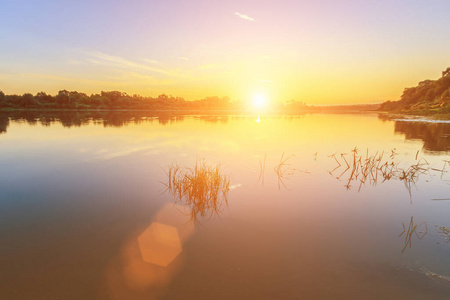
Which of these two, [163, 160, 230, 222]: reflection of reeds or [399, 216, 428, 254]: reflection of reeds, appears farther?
[163, 160, 230, 222]: reflection of reeds

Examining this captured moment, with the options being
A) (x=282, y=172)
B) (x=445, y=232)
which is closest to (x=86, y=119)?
(x=282, y=172)

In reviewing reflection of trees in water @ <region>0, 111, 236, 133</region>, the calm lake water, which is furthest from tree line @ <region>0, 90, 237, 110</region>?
the calm lake water

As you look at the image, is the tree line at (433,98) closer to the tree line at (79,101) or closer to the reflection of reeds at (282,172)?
the reflection of reeds at (282,172)

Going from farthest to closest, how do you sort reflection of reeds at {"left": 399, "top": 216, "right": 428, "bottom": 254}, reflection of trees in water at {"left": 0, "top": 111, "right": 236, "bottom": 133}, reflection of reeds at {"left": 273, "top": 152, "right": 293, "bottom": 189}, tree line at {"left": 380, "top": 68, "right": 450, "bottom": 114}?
tree line at {"left": 380, "top": 68, "right": 450, "bottom": 114}, reflection of trees in water at {"left": 0, "top": 111, "right": 236, "bottom": 133}, reflection of reeds at {"left": 273, "top": 152, "right": 293, "bottom": 189}, reflection of reeds at {"left": 399, "top": 216, "right": 428, "bottom": 254}

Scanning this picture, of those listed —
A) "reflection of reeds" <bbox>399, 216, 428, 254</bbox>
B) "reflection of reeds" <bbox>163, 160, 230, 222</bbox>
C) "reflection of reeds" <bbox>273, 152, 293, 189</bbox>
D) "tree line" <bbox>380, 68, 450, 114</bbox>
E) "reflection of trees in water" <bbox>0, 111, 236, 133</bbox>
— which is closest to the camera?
"reflection of reeds" <bbox>399, 216, 428, 254</bbox>

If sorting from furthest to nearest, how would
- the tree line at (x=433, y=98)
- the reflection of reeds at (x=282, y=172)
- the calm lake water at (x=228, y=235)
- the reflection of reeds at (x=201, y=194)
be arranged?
the tree line at (x=433, y=98) → the reflection of reeds at (x=282, y=172) → the reflection of reeds at (x=201, y=194) → the calm lake water at (x=228, y=235)

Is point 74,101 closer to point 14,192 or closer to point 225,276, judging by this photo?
point 14,192

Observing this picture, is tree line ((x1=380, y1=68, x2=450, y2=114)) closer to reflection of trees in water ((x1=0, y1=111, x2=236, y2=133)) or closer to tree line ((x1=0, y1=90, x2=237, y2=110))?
reflection of trees in water ((x1=0, y1=111, x2=236, y2=133))

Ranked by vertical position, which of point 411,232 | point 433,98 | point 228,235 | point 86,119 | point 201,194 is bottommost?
point 228,235

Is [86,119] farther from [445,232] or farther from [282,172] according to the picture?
[445,232]

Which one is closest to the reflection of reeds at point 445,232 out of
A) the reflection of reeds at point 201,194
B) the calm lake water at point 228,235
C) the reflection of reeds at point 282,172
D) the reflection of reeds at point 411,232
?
the calm lake water at point 228,235

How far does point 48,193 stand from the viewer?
13.0 meters

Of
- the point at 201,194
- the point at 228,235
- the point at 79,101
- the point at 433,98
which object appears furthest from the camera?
the point at 79,101

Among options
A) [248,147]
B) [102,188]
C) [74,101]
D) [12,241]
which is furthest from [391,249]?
[74,101]
